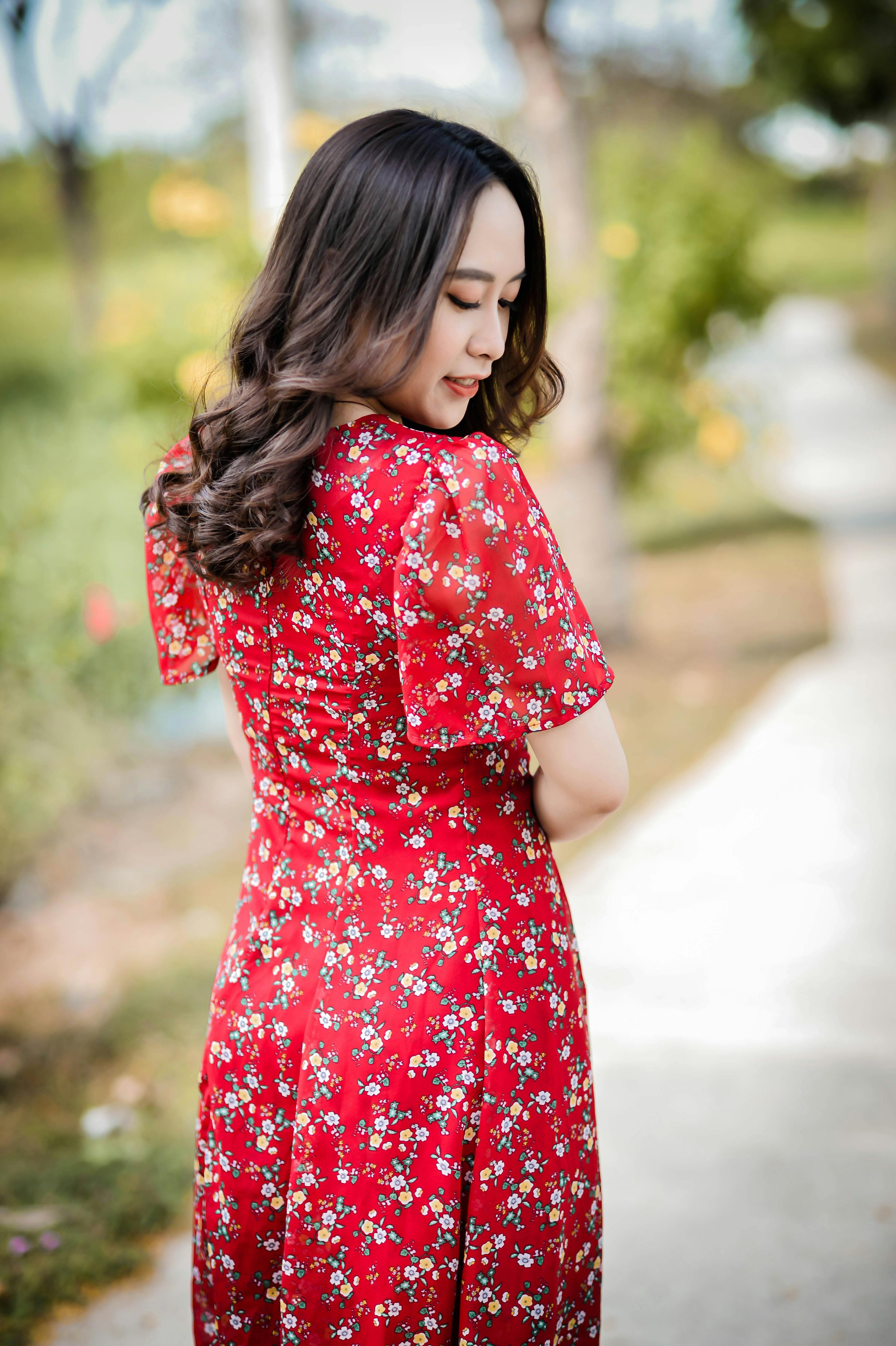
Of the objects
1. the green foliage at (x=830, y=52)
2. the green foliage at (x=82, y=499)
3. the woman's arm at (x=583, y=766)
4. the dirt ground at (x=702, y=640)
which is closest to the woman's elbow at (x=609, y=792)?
the woman's arm at (x=583, y=766)

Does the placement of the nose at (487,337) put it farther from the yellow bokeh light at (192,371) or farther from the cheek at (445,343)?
the yellow bokeh light at (192,371)

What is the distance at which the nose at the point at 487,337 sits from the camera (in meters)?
1.10

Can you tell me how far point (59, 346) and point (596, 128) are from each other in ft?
19.4

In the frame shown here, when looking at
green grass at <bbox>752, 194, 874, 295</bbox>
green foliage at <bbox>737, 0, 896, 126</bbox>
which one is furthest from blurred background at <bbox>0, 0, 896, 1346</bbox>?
green grass at <bbox>752, 194, 874, 295</bbox>

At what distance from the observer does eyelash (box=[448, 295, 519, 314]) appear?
1.09 meters

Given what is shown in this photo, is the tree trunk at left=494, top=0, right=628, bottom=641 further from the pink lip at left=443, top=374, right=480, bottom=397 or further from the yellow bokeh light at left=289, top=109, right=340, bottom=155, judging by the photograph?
the pink lip at left=443, top=374, right=480, bottom=397

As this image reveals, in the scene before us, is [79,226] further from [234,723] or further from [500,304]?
[500,304]

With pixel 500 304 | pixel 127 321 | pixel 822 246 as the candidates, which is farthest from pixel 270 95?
pixel 822 246

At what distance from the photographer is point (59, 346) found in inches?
218

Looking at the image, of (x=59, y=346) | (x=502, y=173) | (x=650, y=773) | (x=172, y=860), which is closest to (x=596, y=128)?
(x=59, y=346)

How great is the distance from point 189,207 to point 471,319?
3441 mm

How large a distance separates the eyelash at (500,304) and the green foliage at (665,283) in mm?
5007

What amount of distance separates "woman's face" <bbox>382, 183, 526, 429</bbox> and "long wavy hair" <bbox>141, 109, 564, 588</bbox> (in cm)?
2

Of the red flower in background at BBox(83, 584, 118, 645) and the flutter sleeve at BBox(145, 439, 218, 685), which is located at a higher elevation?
the red flower in background at BBox(83, 584, 118, 645)
